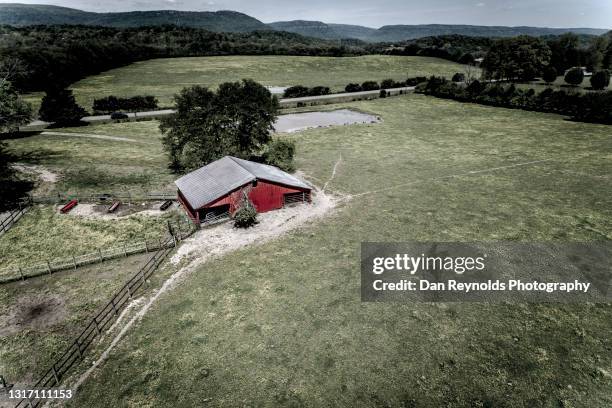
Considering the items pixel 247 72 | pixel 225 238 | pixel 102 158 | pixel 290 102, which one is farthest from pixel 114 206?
pixel 247 72

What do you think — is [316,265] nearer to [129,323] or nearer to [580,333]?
[129,323]

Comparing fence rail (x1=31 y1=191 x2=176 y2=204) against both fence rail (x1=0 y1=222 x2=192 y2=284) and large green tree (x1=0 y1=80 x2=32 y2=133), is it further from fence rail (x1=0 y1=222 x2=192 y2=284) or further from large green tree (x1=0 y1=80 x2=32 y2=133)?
large green tree (x1=0 y1=80 x2=32 y2=133)

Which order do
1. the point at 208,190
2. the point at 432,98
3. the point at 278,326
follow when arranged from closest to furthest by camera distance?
the point at 278,326
the point at 208,190
the point at 432,98

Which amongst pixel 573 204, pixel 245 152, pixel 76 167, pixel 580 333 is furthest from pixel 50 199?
pixel 573 204

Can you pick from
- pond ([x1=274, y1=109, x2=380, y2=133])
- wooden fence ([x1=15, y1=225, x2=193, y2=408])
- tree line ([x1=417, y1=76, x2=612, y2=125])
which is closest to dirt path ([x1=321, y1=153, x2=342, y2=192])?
wooden fence ([x1=15, y1=225, x2=193, y2=408])

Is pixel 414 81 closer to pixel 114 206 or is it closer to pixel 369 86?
pixel 369 86

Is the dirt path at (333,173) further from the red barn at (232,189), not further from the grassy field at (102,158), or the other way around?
the grassy field at (102,158)

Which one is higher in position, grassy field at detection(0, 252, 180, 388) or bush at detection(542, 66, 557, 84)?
bush at detection(542, 66, 557, 84)
